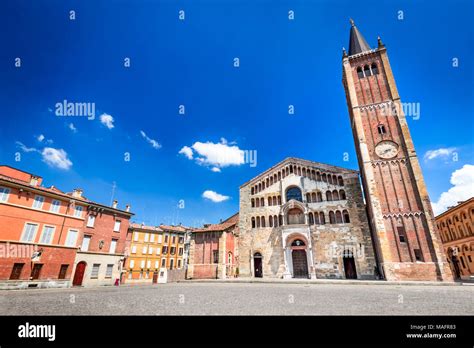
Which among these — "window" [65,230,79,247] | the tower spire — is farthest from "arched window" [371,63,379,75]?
"window" [65,230,79,247]

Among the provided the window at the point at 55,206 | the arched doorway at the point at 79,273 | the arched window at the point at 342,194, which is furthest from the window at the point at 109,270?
the arched window at the point at 342,194

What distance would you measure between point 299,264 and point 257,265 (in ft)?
17.8

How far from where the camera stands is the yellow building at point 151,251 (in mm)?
44438

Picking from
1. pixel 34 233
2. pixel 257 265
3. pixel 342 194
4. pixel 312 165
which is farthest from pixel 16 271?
pixel 342 194

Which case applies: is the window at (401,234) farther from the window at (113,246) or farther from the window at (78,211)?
the window at (78,211)

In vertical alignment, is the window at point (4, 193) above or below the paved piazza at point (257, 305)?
above

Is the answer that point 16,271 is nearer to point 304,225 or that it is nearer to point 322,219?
point 304,225

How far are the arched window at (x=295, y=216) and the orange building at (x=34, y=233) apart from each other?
25.3 metres

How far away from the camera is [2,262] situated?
17641 mm

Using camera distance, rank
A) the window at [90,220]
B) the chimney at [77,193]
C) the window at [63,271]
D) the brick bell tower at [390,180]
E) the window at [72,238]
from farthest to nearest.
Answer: the chimney at [77,193] → the window at [90,220] → the window at [72,238] → the window at [63,271] → the brick bell tower at [390,180]

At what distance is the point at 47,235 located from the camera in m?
21.2
